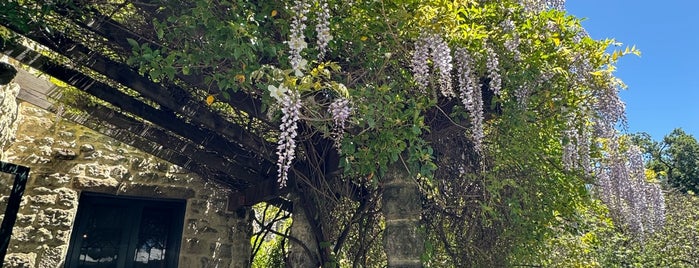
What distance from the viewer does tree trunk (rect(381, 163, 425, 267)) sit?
2.27m

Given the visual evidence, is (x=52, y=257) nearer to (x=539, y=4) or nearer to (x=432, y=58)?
(x=432, y=58)

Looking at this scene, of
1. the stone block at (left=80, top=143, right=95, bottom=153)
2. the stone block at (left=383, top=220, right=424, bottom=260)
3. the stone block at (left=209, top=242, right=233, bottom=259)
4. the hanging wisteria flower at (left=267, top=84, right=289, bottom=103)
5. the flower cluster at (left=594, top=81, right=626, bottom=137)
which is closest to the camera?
the hanging wisteria flower at (left=267, top=84, right=289, bottom=103)

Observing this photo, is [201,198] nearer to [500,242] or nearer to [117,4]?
[117,4]

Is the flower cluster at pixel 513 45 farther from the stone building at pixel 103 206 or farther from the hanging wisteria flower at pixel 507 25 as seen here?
the stone building at pixel 103 206

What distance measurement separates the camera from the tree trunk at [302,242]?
3141 mm

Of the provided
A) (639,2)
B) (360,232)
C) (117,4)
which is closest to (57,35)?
(117,4)

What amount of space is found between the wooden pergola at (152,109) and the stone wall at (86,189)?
32 centimetres

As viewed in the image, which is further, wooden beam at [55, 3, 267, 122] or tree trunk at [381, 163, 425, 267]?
tree trunk at [381, 163, 425, 267]

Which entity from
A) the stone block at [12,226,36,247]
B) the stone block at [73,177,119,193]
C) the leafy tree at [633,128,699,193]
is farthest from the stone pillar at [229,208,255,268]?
the leafy tree at [633,128,699,193]

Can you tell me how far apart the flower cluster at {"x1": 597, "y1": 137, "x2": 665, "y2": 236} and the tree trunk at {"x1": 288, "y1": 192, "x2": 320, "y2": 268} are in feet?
7.02

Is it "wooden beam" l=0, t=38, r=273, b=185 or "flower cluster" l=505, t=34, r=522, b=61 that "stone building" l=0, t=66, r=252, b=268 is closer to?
"wooden beam" l=0, t=38, r=273, b=185

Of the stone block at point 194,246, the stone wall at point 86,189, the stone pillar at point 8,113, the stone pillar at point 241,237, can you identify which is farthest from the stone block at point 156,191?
the stone pillar at point 8,113

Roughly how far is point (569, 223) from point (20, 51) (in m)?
3.99

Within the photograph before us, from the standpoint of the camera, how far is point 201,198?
14.0ft
